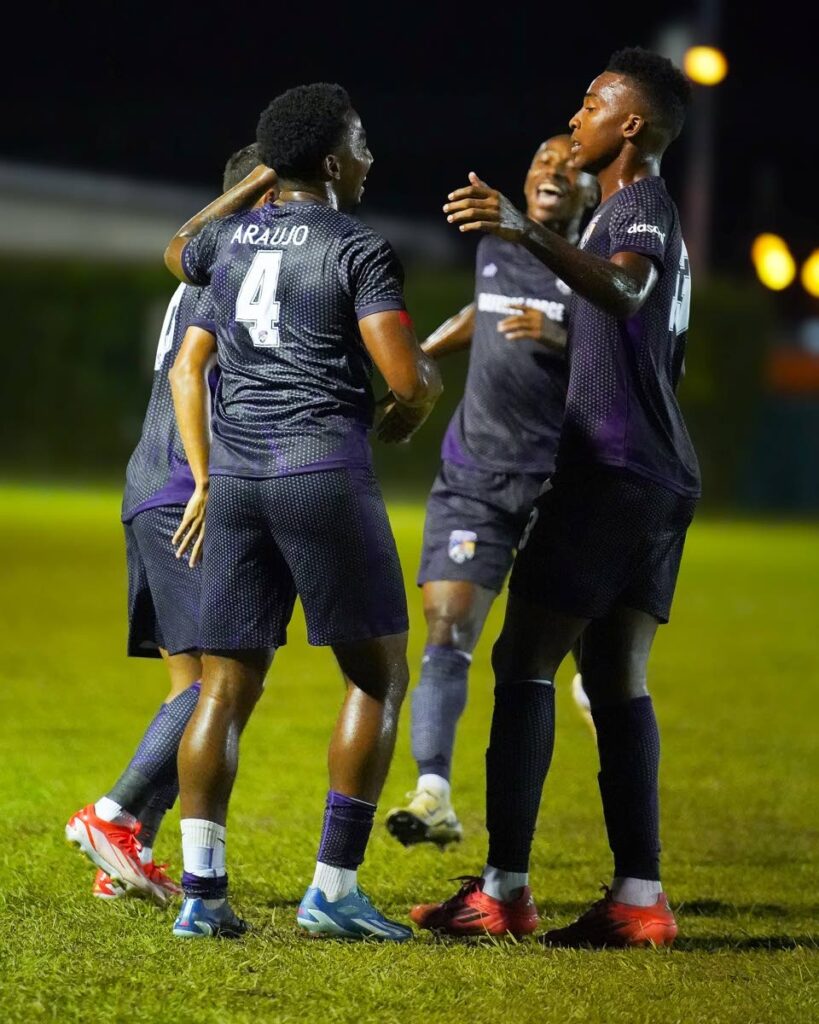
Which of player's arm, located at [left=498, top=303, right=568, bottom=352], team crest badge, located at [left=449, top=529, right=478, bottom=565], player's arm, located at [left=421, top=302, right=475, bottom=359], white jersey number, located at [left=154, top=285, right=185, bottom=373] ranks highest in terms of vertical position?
player's arm, located at [left=498, top=303, right=568, bottom=352]

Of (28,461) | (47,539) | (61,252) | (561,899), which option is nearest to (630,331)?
(561,899)

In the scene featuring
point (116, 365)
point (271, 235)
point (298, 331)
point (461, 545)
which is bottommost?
point (116, 365)

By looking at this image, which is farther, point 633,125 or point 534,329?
point 534,329

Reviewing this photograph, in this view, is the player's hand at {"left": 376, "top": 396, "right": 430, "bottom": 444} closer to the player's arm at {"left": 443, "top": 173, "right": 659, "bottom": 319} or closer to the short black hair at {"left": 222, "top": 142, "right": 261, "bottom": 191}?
the player's arm at {"left": 443, "top": 173, "right": 659, "bottom": 319}

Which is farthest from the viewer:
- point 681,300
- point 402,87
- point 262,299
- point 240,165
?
point 402,87

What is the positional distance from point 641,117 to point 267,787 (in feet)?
11.7

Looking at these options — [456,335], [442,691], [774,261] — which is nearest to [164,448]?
[442,691]

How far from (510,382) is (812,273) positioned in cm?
736

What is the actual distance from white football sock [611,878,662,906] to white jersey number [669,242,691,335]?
1657 mm

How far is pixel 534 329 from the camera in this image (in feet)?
20.3

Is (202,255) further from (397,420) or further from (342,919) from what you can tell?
(342,919)

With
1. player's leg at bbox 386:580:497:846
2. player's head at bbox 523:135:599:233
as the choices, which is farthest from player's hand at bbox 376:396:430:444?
player's head at bbox 523:135:599:233

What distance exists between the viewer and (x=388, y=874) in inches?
232

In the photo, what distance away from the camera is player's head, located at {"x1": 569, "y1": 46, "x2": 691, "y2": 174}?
502 centimetres
